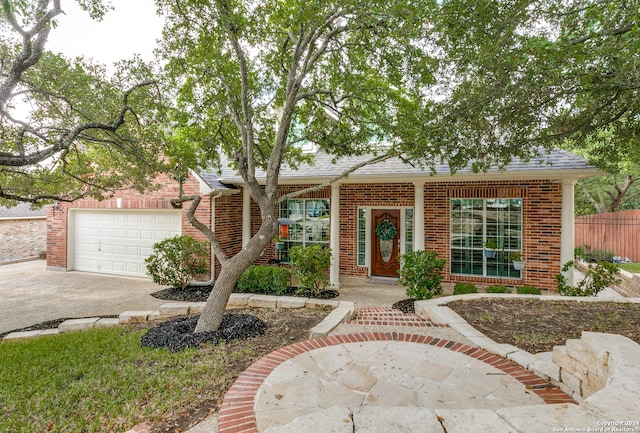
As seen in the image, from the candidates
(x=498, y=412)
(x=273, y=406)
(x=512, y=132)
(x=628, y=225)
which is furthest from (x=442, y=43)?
(x=628, y=225)

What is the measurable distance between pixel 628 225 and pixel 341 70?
14.1 meters

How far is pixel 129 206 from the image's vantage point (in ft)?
34.8

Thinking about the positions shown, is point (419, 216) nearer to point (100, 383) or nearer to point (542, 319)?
point (542, 319)

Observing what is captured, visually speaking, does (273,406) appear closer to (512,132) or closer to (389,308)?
(389,308)

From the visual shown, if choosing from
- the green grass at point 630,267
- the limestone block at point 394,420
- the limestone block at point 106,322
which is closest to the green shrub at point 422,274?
the limestone block at point 394,420

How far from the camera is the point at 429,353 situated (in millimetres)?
4234

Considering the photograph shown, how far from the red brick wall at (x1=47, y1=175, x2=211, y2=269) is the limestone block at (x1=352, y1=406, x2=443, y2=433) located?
784 centimetres

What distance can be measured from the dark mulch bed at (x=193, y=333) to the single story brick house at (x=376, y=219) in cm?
358

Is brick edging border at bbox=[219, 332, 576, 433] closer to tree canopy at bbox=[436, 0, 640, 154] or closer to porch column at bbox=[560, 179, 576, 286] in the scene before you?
tree canopy at bbox=[436, 0, 640, 154]

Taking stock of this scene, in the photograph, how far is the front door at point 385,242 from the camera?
976cm

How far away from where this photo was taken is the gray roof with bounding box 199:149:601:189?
7.36 meters

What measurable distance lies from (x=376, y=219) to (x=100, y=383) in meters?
7.71

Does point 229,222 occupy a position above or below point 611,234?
above

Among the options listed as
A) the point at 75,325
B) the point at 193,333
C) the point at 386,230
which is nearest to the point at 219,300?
the point at 193,333
